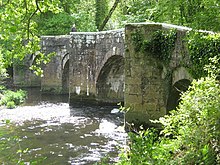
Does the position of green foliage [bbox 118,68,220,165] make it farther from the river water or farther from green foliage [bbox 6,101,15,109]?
green foliage [bbox 6,101,15,109]

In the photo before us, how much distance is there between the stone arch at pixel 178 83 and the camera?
6876 millimetres

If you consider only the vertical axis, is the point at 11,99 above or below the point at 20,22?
below

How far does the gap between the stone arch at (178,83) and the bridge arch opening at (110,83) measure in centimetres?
526

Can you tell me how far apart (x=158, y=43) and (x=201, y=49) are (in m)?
2.29

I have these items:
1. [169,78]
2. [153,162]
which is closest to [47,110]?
[169,78]

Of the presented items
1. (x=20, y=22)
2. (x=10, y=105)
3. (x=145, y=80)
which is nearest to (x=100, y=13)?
(x=10, y=105)

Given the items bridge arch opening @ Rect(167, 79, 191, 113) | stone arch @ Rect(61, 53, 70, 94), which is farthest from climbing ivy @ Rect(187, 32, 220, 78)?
stone arch @ Rect(61, 53, 70, 94)

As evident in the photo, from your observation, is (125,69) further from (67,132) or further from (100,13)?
(100,13)

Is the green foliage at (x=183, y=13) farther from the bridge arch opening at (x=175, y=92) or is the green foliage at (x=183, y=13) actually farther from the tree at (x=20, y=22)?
the tree at (x=20, y=22)

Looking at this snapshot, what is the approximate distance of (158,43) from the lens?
8.09m

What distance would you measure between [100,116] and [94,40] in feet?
9.53

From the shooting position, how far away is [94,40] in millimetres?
13602

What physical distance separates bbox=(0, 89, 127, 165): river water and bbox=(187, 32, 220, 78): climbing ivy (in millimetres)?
1680

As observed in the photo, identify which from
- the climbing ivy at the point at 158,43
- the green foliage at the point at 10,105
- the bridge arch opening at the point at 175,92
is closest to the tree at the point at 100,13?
the green foliage at the point at 10,105
